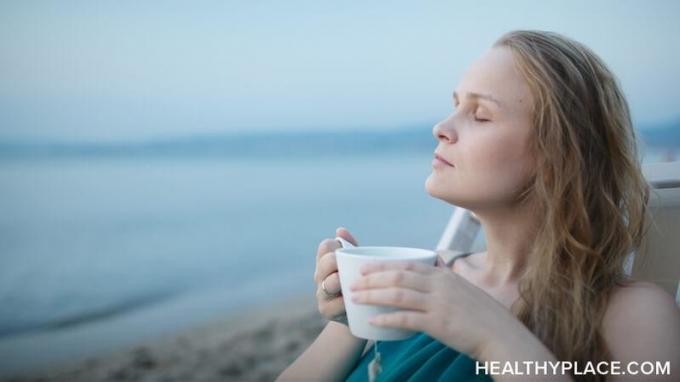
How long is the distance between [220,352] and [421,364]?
2.78m

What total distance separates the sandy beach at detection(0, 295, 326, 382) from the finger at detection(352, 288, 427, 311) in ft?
9.07

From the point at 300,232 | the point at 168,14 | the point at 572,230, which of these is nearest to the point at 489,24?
the point at 300,232

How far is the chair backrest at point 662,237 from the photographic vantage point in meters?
1.00

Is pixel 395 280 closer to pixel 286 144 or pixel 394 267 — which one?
pixel 394 267

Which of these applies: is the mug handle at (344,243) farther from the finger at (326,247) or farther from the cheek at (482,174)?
the cheek at (482,174)

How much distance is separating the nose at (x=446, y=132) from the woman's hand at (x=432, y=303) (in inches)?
9.2

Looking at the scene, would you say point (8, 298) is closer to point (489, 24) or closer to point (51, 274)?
Answer: point (51, 274)

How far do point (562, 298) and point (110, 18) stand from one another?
215 inches

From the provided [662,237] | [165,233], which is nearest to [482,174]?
[662,237]

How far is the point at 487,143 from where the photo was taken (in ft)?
2.22

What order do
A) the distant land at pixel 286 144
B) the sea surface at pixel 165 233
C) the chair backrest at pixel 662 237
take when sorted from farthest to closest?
the distant land at pixel 286 144 < the sea surface at pixel 165 233 < the chair backrest at pixel 662 237

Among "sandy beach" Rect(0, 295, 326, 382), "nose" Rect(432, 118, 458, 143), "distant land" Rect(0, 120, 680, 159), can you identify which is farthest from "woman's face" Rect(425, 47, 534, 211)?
"distant land" Rect(0, 120, 680, 159)

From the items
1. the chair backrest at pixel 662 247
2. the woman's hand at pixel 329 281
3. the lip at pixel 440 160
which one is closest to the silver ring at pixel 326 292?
the woman's hand at pixel 329 281

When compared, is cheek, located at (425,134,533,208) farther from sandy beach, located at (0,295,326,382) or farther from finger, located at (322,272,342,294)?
sandy beach, located at (0,295,326,382)
